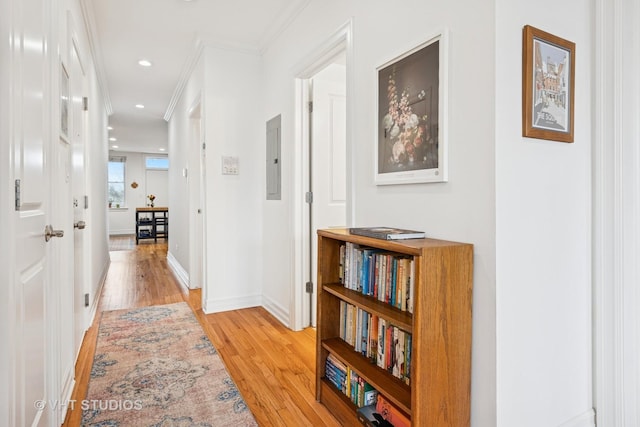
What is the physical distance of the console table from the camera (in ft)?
29.6

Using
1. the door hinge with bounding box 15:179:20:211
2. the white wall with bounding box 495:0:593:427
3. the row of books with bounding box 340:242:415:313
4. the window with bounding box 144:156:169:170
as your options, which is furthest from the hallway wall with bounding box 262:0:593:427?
the window with bounding box 144:156:169:170

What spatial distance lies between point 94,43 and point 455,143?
138 inches

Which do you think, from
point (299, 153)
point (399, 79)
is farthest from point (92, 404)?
point (399, 79)

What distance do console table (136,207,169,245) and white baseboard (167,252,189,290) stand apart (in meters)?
3.51

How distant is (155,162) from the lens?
11.0m

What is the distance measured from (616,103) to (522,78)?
0.54 meters

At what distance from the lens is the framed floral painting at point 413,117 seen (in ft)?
4.82

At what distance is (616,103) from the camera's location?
1.51 m

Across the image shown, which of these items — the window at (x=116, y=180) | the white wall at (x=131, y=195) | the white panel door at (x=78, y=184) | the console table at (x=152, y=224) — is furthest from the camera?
the white wall at (x=131, y=195)

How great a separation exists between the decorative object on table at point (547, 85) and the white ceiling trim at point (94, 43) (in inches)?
117

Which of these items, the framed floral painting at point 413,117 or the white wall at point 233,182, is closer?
the framed floral painting at point 413,117

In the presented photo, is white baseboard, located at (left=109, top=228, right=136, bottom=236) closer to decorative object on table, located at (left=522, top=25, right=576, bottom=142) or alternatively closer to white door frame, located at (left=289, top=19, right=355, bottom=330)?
white door frame, located at (left=289, top=19, right=355, bottom=330)

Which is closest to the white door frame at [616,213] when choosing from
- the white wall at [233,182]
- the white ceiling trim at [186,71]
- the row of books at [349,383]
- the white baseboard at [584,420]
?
the white baseboard at [584,420]

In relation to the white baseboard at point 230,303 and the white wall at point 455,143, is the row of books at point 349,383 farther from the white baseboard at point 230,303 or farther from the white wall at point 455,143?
the white baseboard at point 230,303
